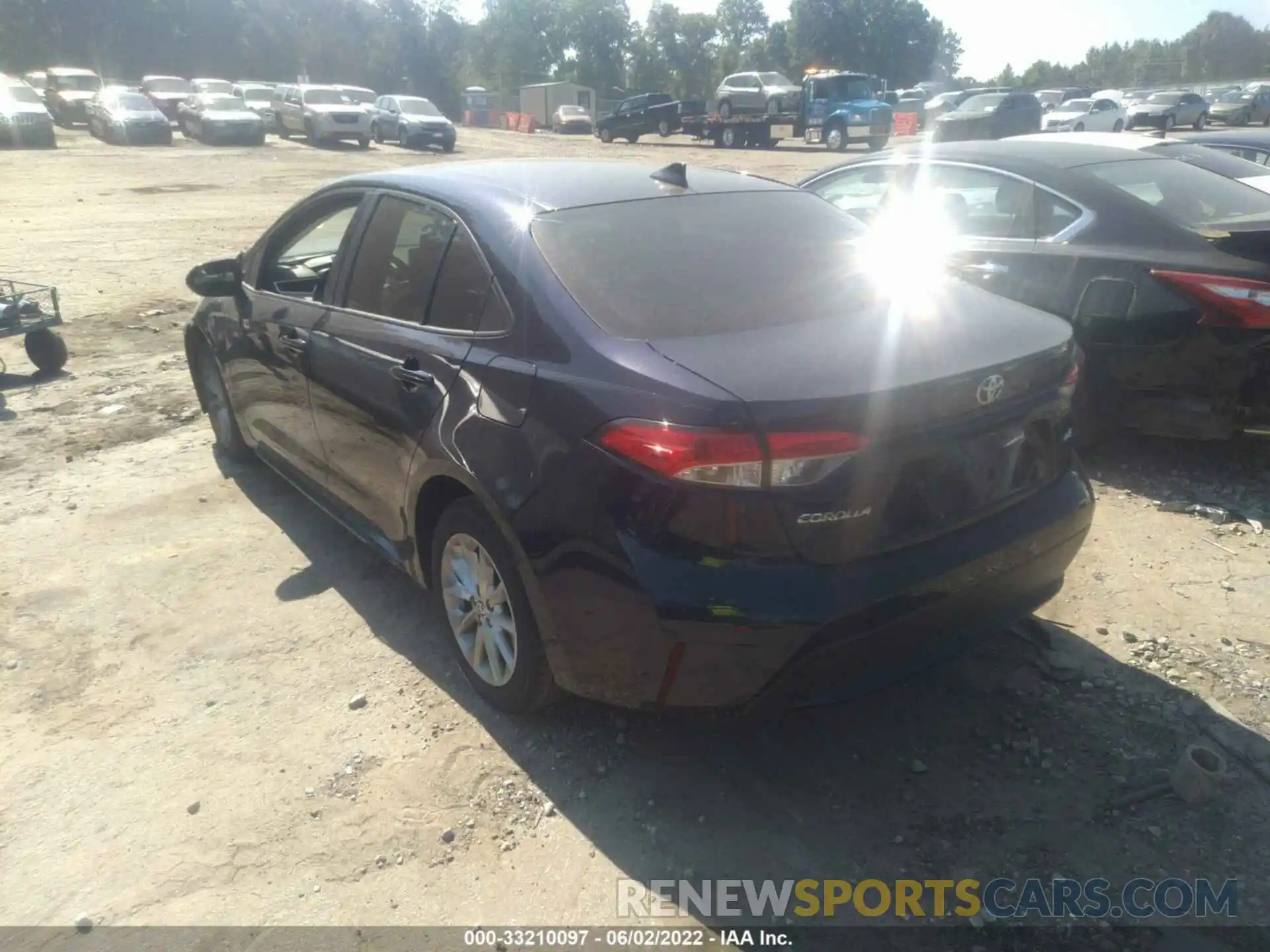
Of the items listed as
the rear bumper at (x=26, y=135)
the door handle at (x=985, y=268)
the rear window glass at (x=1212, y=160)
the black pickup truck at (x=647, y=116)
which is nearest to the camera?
the door handle at (x=985, y=268)

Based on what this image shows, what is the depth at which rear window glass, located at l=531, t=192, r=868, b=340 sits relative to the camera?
2.91 meters

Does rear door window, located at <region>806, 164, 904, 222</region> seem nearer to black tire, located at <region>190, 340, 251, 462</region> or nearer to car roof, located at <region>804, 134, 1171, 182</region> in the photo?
car roof, located at <region>804, 134, 1171, 182</region>

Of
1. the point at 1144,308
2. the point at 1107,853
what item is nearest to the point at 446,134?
the point at 1144,308

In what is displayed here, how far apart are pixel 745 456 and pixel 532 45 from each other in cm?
8887

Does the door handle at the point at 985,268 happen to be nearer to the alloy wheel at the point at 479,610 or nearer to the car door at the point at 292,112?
the alloy wheel at the point at 479,610

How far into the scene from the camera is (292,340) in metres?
4.20

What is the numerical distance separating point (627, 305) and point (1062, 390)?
1.38 metres

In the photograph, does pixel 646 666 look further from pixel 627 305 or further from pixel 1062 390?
pixel 1062 390

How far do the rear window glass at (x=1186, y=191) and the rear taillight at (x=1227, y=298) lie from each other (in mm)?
424

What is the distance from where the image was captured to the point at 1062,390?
306cm

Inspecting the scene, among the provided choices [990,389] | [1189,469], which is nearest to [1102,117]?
[1189,469]

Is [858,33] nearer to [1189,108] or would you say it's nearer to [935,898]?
[1189,108]

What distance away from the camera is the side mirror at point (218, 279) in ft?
15.5

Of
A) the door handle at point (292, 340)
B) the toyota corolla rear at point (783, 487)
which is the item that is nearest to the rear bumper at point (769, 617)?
the toyota corolla rear at point (783, 487)
